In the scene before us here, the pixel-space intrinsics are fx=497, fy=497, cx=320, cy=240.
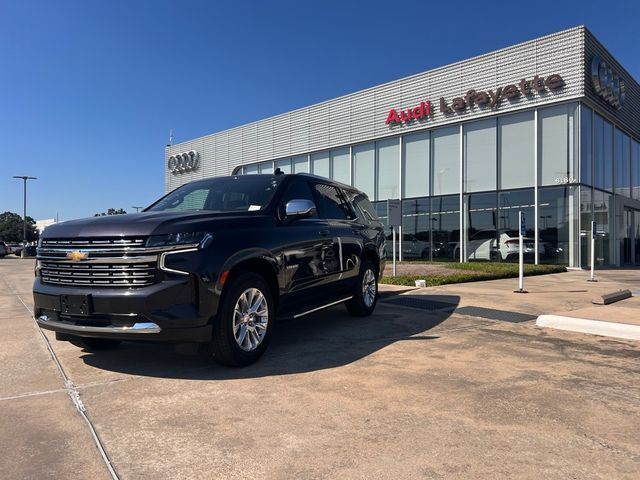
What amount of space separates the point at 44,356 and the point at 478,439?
172 inches

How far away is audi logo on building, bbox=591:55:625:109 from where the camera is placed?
1806cm

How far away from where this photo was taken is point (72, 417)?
3.42m

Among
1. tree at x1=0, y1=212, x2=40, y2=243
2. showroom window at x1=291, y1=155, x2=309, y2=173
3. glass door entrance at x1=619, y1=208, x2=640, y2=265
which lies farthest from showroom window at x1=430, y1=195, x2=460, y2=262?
tree at x1=0, y1=212, x2=40, y2=243

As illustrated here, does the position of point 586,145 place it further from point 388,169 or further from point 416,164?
point 388,169

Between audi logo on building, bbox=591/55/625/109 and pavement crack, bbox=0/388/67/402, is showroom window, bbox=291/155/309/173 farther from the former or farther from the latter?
pavement crack, bbox=0/388/67/402

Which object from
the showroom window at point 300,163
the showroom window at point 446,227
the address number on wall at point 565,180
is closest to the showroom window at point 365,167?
the showroom window at point 300,163

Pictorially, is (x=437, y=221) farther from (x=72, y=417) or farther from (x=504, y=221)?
(x=72, y=417)

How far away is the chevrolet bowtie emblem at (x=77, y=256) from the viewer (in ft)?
13.8

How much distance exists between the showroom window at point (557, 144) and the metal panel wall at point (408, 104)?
1.78ft

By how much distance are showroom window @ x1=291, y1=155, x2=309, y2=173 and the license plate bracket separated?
23.3 m

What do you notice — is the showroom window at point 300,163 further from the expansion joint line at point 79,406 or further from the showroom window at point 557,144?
the expansion joint line at point 79,406

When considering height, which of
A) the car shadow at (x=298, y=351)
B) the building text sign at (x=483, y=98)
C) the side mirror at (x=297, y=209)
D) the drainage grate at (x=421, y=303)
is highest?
the building text sign at (x=483, y=98)

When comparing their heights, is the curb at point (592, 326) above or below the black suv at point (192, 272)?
below

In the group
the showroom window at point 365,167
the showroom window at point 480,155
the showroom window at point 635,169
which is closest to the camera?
the showroom window at point 480,155
